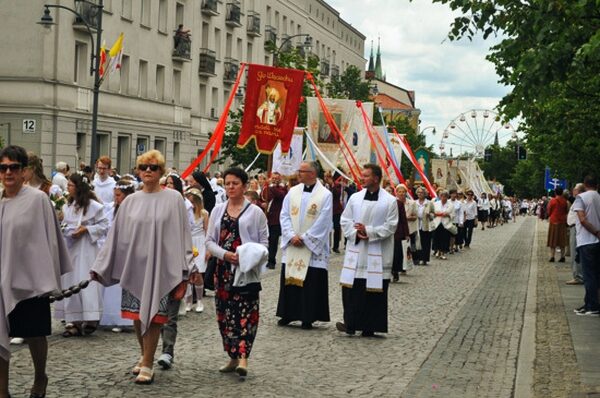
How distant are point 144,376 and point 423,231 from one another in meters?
18.9

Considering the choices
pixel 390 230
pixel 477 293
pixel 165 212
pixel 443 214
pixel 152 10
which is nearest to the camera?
pixel 165 212

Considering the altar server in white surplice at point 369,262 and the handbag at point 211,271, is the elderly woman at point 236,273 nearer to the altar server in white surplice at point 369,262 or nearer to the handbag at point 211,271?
the handbag at point 211,271

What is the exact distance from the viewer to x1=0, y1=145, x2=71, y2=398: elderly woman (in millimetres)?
7680

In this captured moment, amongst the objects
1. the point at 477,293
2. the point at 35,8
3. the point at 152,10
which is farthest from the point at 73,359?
the point at 152,10

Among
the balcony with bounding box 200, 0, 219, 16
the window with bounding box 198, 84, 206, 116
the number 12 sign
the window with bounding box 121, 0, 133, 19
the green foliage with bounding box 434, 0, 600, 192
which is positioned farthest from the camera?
the window with bounding box 198, 84, 206, 116

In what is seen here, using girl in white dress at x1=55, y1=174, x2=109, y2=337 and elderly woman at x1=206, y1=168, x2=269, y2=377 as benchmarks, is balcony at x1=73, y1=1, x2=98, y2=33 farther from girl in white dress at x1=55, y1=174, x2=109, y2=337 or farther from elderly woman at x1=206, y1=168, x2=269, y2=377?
elderly woman at x1=206, y1=168, x2=269, y2=377

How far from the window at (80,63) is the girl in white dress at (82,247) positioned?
28.3 metres

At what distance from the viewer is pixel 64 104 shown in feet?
126

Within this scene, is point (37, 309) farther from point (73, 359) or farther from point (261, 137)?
point (261, 137)

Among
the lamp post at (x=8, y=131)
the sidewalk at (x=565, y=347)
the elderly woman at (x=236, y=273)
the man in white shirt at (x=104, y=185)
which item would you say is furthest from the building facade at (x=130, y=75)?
the elderly woman at (x=236, y=273)

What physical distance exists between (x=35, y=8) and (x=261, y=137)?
19.2 meters

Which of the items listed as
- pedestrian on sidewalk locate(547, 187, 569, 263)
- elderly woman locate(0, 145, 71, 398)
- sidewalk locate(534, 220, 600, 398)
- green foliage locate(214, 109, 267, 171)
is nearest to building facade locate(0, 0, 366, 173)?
green foliage locate(214, 109, 267, 171)

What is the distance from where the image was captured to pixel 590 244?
15.6 metres

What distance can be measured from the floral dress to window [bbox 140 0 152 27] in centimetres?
3741
